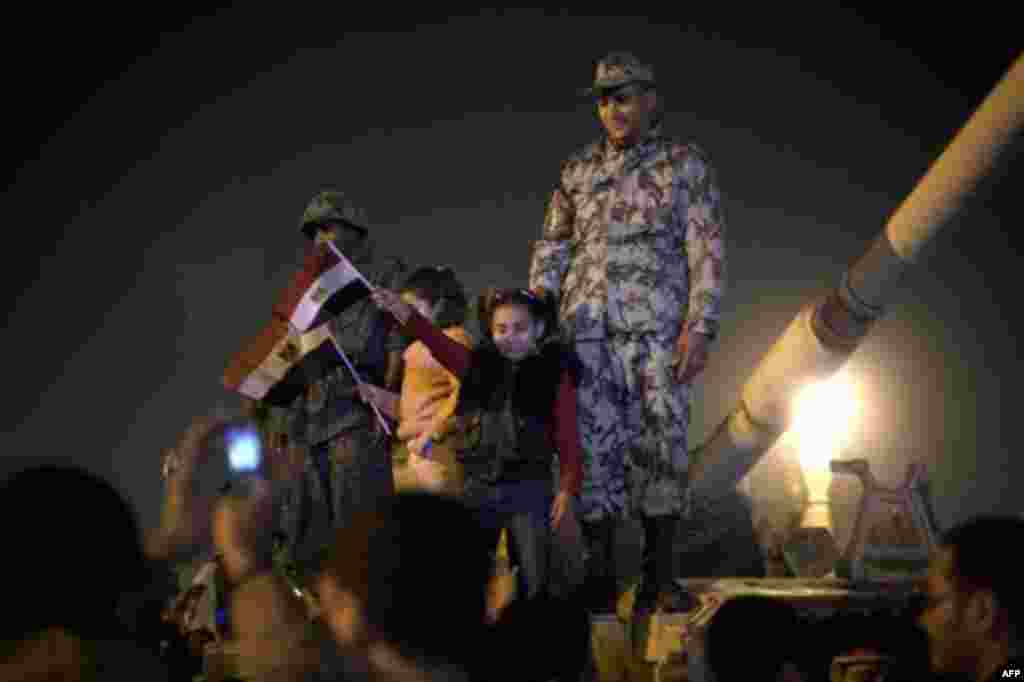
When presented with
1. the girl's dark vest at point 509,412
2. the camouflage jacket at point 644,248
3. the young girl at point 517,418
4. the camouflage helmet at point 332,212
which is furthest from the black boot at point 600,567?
the camouflage helmet at point 332,212

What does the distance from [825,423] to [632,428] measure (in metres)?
3.90

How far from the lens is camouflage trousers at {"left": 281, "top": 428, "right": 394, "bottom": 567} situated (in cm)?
548

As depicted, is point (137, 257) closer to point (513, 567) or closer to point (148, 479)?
point (148, 479)

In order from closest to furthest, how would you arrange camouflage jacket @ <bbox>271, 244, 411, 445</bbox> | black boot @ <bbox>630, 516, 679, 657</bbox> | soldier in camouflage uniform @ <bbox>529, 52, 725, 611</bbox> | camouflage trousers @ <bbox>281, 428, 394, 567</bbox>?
camouflage trousers @ <bbox>281, 428, 394, 567</bbox> < camouflage jacket @ <bbox>271, 244, 411, 445</bbox> < black boot @ <bbox>630, 516, 679, 657</bbox> < soldier in camouflage uniform @ <bbox>529, 52, 725, 611</bbox>

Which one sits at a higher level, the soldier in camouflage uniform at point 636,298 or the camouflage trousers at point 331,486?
the soldier in camouflage uniform at point 636,298

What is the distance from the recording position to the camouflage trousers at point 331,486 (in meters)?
5.48

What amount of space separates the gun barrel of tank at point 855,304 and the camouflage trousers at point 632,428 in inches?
54.6

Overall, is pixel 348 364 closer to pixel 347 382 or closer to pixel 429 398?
pixel 347 382

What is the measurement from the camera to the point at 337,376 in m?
5.68

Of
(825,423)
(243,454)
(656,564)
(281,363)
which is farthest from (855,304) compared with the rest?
(243,454)

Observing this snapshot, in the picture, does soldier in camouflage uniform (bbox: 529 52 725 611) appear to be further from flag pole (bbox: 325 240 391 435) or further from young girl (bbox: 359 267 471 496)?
flag pole (bbox: 325 240 391 435)

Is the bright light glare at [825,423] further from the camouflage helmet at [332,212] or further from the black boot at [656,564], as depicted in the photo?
the camouflage helmet at [332,212]

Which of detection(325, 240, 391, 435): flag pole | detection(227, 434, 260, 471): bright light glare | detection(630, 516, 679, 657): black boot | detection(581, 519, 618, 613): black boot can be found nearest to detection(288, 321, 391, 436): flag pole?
detection(325, 240, 391, 435): flag pole

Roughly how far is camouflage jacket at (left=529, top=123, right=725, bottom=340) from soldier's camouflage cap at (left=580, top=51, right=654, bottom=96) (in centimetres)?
33
